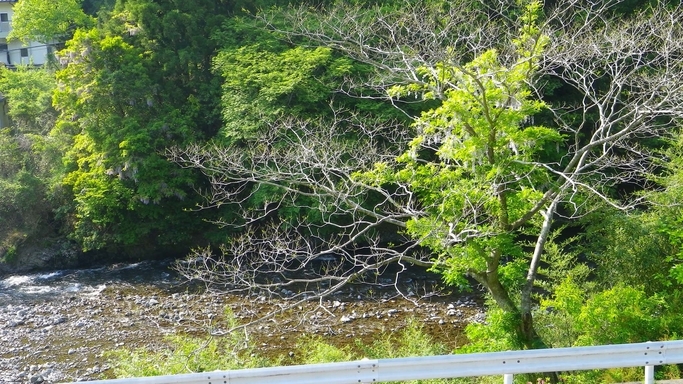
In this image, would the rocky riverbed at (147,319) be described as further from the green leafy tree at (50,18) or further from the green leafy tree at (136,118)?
the green leafy tree at (50,18)

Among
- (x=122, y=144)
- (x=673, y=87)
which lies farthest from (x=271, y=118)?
(x=673, y=87)

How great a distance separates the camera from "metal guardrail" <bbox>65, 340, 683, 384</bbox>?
450cm

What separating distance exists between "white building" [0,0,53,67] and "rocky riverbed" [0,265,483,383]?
757 inches

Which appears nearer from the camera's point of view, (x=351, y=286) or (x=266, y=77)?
(x=351, y=286)

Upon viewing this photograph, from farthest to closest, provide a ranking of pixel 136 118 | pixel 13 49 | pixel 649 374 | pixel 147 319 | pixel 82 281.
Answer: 1. pixel 13 49
2. pixel 136 118
3. pixel 82 281
4. pixel 147 319
5. pixel 649 374

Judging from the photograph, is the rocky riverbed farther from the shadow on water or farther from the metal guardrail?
Result: the metal guardrail

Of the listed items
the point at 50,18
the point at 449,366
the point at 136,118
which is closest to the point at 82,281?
the point at 136,118

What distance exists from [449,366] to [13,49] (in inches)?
1426

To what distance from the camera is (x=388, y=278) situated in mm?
17688

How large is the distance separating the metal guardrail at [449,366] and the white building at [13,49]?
32327 mm

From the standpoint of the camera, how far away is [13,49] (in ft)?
113

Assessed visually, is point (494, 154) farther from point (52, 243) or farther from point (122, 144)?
point (52, 243)

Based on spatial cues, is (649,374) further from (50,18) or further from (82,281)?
(50,18)

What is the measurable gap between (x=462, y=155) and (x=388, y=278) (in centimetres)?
977
